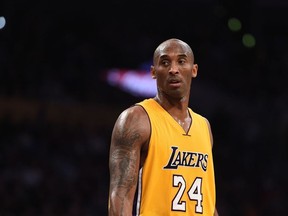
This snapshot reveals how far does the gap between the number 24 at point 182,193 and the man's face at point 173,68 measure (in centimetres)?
54

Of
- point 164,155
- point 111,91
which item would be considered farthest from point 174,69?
point 111,91

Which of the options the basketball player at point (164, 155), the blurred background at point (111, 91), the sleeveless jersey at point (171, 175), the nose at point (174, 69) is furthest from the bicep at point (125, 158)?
the blurred background at point (111, 91)

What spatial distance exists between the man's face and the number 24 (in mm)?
539

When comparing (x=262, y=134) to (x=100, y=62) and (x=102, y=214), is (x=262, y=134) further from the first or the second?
(x=102, y=214)

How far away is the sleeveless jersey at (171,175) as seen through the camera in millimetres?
4059

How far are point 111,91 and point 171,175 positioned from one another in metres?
9.63

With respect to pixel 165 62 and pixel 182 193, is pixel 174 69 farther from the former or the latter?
pixel 182 193

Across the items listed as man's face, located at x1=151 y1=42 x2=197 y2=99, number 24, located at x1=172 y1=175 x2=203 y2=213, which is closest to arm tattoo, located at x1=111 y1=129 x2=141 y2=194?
number 24, located at x1=172 y1=175 x2=203 y2=213

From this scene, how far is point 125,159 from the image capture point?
3977mm

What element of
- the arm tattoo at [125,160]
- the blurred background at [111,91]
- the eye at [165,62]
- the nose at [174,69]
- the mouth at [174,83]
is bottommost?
the arm tattoo at [125,160]

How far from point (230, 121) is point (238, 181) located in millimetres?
1579

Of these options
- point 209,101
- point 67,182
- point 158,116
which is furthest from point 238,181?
point 158,116

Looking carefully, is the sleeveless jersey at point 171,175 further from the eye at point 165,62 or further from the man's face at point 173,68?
the eye at point 165,62

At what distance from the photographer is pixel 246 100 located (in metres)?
14.3
